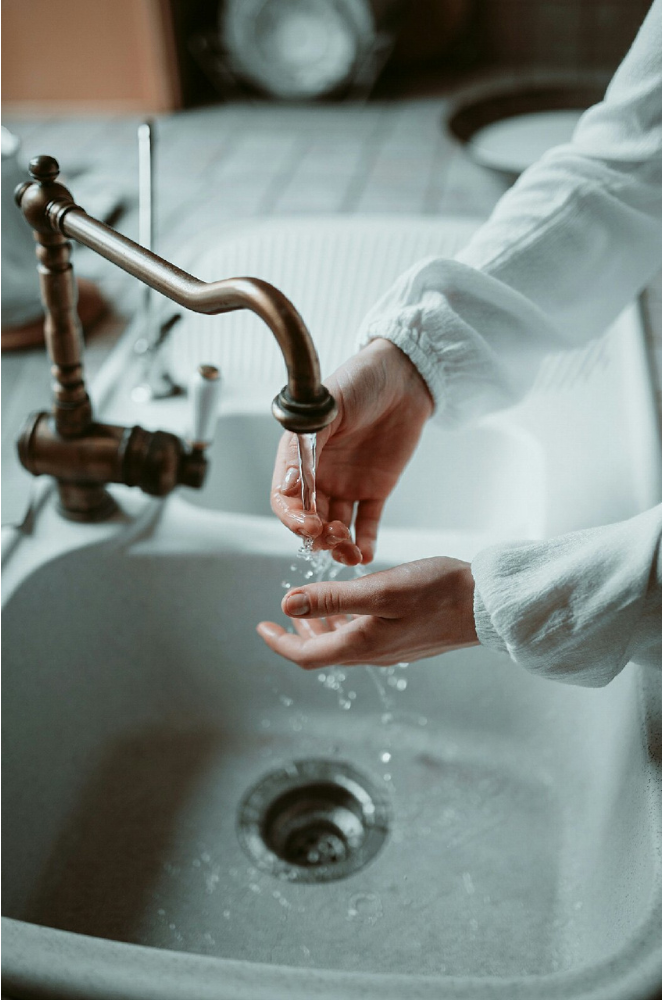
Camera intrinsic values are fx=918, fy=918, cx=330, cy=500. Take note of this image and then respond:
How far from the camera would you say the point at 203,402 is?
72 cm

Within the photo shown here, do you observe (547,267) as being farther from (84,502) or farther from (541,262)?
Answer: (84,502)

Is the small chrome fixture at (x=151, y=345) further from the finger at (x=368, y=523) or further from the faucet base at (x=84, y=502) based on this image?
the finger at (x=368, y=523)

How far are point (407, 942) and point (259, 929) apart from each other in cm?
10

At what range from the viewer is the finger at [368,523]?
0.66m

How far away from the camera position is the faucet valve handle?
2.36ft

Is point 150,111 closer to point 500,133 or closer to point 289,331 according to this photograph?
point 500,133

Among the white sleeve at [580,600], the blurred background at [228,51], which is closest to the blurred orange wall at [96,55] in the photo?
the blurred background at [228,51]

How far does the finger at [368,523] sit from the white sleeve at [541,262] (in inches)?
3.3

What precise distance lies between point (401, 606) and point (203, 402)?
283mm

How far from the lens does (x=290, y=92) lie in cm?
169

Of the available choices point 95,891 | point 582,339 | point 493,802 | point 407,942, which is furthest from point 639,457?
point 95,891

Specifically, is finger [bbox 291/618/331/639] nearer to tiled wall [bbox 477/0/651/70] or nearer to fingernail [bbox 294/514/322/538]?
fingernail [bbox 294/514/322/538]

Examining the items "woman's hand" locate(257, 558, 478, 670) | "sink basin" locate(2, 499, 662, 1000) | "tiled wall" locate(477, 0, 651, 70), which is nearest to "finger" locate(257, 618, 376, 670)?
"woman's hand" locate(257, 558, 478, 670)

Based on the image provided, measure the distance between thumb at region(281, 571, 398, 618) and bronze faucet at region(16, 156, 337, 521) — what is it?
163 millimetres
